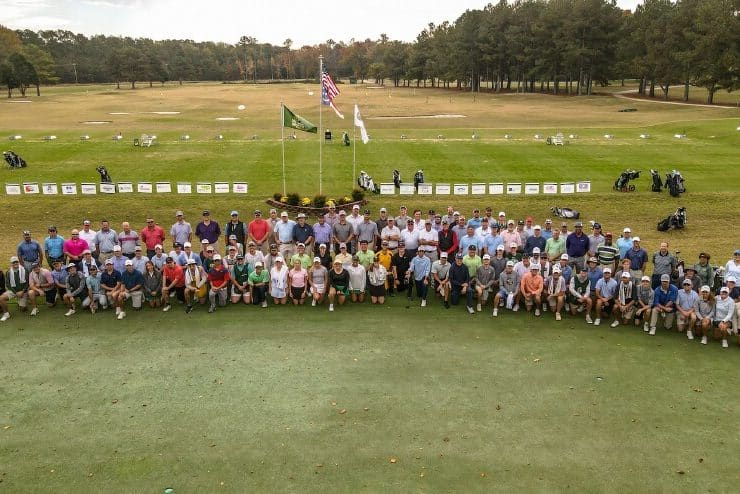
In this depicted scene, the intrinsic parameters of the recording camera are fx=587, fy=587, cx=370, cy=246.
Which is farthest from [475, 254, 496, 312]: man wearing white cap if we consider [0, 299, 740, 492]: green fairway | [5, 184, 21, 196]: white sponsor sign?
[5, 184, 21, 196]: white sponsor sign

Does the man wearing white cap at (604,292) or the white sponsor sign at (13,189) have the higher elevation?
the white sponsor sign at (13,189)

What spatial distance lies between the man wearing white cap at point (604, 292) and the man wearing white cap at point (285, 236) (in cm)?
750

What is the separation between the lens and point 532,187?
25.4 metres

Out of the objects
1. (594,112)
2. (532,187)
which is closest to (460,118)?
(594,112)

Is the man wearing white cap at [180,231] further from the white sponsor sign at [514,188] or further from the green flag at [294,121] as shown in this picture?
the white sponsor sign at [514,188]

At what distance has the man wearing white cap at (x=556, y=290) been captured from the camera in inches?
506

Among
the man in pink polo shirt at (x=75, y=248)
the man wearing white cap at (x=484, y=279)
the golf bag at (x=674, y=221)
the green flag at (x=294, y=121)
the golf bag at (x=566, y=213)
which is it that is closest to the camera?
the man wearing white cap at (x=484, y=279)

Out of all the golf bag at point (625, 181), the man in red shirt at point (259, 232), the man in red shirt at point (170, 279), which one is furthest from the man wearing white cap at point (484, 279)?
the golf bag at point (625, 181)

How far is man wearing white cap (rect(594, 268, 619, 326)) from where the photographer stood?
1259 centimetres

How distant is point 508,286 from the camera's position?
13.2m

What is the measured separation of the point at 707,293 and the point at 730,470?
4.64 metres

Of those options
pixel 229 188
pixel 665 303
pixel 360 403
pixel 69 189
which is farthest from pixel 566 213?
pixel 69 189

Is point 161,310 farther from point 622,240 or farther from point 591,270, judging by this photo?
point 622,240

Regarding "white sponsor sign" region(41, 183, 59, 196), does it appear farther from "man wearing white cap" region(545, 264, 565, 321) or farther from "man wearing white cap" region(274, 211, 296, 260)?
"man wearing white cap" region(545, 264, 565, 321)
